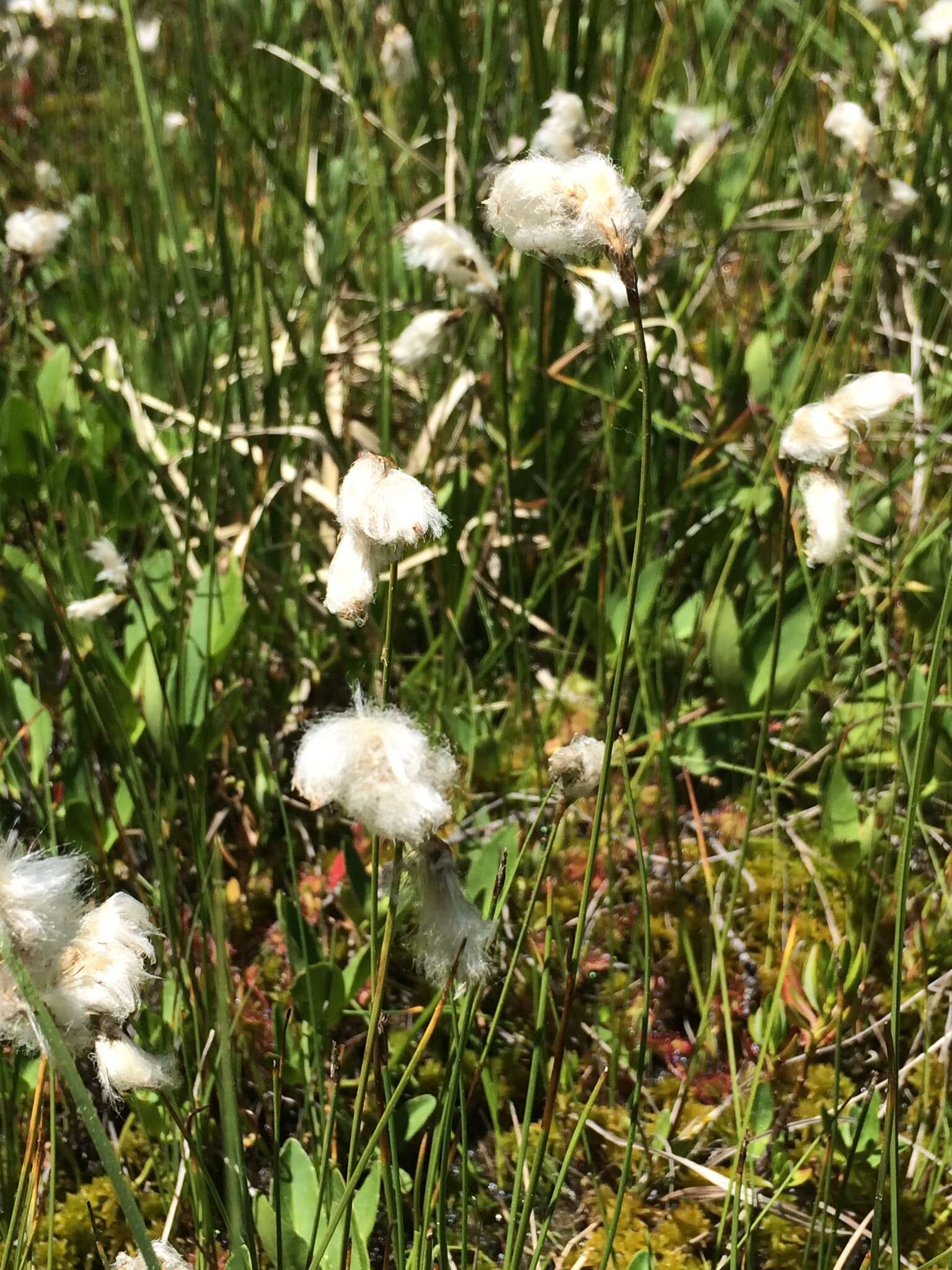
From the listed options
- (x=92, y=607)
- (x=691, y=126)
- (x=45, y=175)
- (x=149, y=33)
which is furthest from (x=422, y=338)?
(x=149, y=33)

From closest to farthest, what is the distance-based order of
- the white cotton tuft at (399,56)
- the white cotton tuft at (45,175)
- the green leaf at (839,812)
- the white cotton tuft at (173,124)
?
the green leaf at (839,812) → the white cotton tuft at (399,56) → the white cotton tuft at (45,175) → the white cotton tuft at (173,124)

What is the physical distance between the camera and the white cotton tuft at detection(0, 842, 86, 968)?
66cm

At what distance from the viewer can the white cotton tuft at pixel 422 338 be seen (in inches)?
62.2

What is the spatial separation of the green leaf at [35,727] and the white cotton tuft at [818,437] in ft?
3.38

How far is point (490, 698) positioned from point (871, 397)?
876 mm

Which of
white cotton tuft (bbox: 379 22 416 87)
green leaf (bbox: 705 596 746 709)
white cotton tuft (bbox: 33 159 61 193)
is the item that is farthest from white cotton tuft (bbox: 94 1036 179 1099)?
white cotton tuft (bbox: 33 159 61 193)

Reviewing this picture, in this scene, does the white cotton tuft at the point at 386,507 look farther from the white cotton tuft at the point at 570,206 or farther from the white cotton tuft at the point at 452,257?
the white cotton tuft at the point at 452,257

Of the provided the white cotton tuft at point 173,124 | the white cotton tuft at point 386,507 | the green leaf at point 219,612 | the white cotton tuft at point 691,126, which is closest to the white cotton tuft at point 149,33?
the white cotton tuft at point 173,124

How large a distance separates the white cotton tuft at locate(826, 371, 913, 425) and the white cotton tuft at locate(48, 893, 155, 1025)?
31.4 inches

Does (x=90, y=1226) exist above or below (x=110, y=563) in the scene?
below

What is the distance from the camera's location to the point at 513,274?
2.32m

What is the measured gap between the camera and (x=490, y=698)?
1763 millimetres

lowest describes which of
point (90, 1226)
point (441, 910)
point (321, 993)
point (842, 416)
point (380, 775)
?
point (90, 1226)

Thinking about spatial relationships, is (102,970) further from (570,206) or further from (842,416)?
(842,416)
